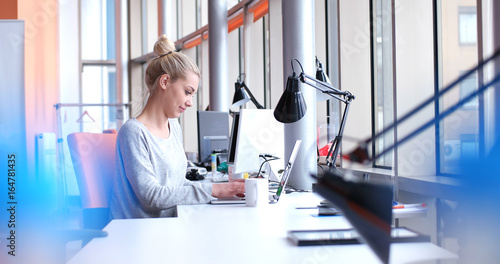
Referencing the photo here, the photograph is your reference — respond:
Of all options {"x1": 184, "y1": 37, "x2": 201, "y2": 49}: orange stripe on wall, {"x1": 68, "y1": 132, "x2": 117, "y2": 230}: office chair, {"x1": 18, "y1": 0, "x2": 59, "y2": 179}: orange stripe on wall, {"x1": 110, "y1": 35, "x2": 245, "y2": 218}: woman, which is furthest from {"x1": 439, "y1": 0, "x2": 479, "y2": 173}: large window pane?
{"x1": 184, "y1": 37, "x2": 201, "y2": 49}: orange stripe on wall

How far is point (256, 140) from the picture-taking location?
2.79 m

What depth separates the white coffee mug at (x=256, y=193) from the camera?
6.20ft

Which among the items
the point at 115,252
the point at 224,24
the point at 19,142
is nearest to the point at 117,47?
the point at 224,24

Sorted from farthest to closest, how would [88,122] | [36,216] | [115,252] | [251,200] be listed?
[88,122]
[36,216]
[251,200]
[115,252]

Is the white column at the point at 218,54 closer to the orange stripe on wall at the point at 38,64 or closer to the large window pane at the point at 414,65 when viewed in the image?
the orange stripe on wall at the point at 38,64

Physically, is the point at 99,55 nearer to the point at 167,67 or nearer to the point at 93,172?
the point at 93,172

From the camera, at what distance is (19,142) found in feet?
14.5

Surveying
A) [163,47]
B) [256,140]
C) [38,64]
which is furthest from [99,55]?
[163,47]

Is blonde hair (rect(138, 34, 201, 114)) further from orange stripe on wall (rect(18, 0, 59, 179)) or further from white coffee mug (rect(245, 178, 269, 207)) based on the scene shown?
orange stripe on wall (rect(18, 0, 59, 179))

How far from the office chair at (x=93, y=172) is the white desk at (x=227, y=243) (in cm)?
70

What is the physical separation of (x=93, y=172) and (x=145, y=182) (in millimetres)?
627

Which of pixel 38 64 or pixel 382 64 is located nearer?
pixel 382 64

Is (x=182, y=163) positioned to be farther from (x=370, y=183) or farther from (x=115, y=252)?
(x=370, y=183)

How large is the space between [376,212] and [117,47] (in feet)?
35.3
